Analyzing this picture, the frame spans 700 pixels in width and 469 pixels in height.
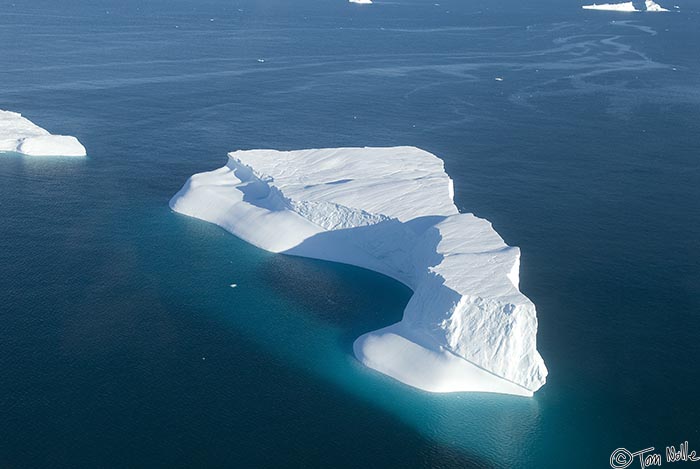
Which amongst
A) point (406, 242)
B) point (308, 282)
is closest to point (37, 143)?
point (308, 282)

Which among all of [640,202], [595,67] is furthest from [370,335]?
[595,67]

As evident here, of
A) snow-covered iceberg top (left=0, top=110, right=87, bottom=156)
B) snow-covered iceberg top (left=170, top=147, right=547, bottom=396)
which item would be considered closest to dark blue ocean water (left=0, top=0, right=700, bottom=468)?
snow-covered iceberg top (left=170, top=147, right=547, bottom=396)

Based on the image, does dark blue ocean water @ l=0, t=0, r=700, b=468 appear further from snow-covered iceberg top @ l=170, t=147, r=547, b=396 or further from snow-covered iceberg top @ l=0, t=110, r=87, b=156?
snow-covered iceberg top @ l=0, t=110, r=87, b=156

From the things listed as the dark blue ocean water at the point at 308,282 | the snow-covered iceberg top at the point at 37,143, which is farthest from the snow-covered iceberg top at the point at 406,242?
the snow-covered iceberg top at the point at 37,143

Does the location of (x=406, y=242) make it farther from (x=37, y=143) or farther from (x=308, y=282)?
(x=37, y=143)

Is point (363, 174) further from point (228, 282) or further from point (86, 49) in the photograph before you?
point (86, 49)

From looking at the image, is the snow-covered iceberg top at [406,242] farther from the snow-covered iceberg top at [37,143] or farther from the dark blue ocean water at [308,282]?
the snow-covered iceberg top at [37,143]

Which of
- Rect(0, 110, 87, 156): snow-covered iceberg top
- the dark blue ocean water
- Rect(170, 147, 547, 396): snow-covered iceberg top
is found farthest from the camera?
Rect(0, 110, 87, 156): snow-covered iceberg top
